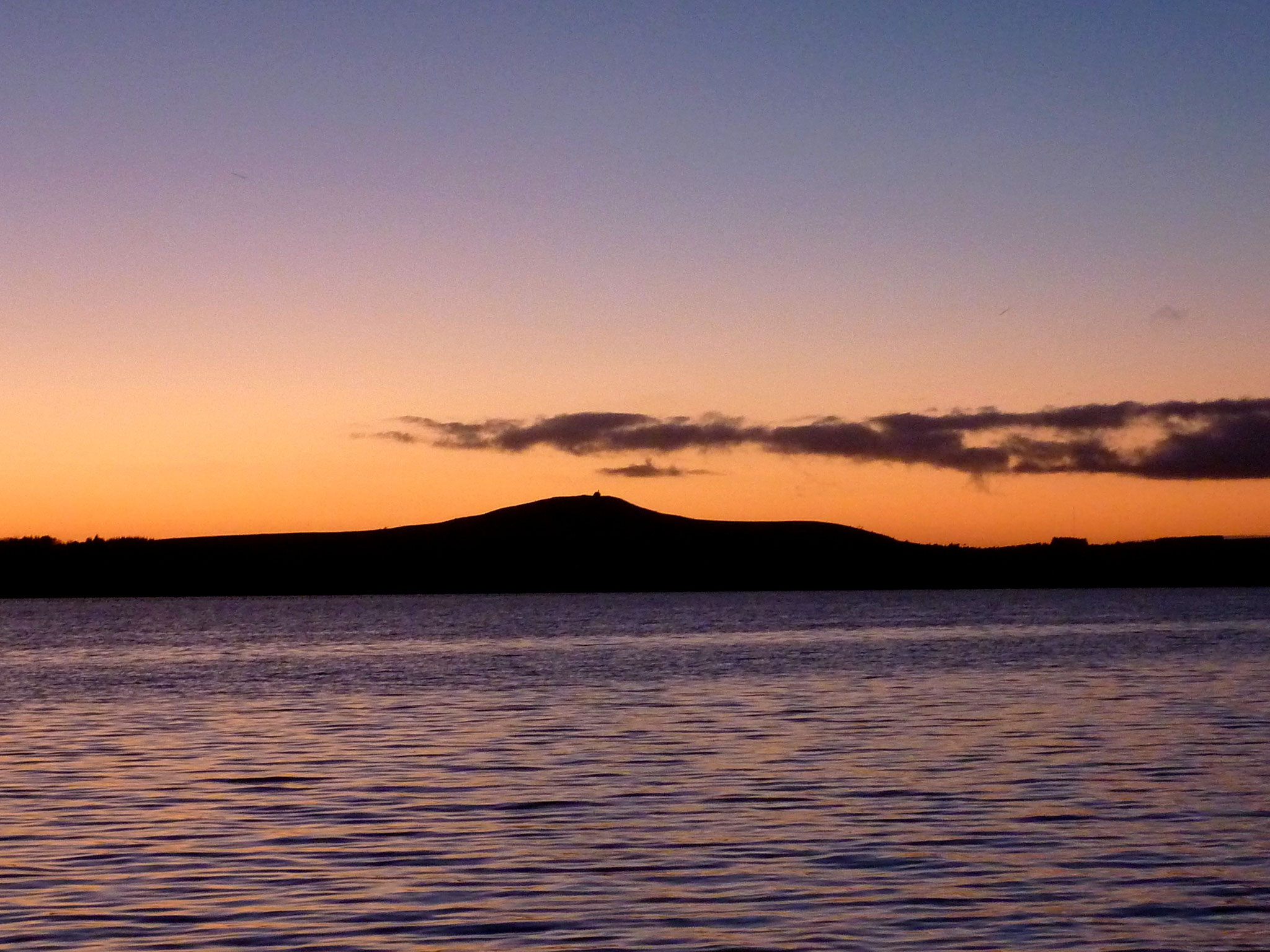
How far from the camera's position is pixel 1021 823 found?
20.3 meters

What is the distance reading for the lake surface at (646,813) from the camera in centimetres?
1489

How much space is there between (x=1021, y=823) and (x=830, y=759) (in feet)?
24.3

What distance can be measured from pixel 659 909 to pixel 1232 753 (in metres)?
16.2

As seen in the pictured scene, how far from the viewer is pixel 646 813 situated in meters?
21.6

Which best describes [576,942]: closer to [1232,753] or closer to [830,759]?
[830,759]

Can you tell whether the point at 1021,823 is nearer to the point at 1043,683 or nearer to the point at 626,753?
the point at 626,753

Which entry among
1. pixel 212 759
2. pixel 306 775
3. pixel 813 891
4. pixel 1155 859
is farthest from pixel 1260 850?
pixel 212 759

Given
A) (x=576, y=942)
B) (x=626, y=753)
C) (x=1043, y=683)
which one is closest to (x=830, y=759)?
(x=626, y=753)

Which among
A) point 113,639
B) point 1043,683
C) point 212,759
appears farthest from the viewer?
point 113,639

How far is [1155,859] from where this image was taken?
17812mm

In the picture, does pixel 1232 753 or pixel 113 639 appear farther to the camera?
pixel 113 639

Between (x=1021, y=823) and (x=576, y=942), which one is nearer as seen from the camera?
(x=576, y=942)

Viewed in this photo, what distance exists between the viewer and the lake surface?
1489 cm

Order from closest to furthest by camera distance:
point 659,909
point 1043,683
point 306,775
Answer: point 659,909
point 306,775
point 1043,683
